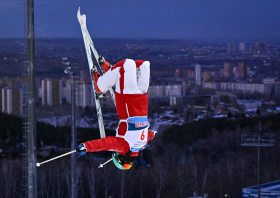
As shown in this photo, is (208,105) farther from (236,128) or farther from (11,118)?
(11,118)

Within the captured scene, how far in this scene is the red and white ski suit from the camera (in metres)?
4.18

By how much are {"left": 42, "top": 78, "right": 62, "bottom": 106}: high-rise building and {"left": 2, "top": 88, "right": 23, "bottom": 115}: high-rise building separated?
3.79 ft

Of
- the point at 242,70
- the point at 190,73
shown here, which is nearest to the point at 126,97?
the point at 190,73

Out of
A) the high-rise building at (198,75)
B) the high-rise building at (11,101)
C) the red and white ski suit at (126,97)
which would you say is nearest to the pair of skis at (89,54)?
the red and white ski suit at (126,97)

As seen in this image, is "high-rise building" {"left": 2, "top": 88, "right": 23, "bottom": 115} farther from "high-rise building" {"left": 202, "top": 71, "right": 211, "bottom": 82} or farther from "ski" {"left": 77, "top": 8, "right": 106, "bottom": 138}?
"ski" {"left": 77, "top": 8, "right": 106, "bottom": 138}

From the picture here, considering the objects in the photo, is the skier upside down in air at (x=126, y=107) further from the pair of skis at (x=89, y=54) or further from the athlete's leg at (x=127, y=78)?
the pair of skis at (x=89, y=54)

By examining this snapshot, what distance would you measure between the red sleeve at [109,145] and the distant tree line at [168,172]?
9.18 m

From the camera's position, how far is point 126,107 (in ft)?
14.0

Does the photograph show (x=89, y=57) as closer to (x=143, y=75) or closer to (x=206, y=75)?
(x=143, y=75)

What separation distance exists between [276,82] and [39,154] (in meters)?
14.3

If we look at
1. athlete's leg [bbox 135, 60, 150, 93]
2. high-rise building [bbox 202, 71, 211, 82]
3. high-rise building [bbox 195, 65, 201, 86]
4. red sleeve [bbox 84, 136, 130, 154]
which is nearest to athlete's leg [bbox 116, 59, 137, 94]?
athlete's leg [bbox 135, 60, 150, 93]

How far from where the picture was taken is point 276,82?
87.7 ft

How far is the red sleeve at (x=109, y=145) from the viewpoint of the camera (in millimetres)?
4176

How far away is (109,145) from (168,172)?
465 inches
